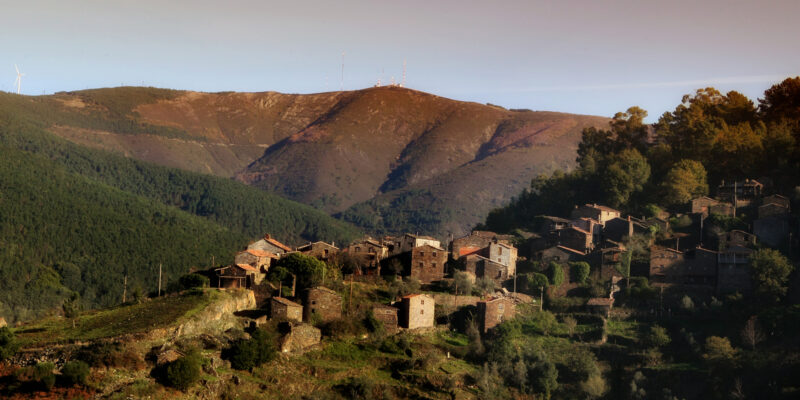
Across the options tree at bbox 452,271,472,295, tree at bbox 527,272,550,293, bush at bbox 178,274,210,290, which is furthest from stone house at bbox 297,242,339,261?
tree at bbox 527,272,550,293

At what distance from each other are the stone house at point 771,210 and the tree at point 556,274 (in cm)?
1495

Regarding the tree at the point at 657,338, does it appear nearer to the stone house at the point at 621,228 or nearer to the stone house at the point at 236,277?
the stone house at the point at 621,228

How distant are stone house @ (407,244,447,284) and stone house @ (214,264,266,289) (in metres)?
10.9

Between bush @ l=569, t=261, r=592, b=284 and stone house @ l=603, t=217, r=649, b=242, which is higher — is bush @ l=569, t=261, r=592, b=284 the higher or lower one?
the lower one

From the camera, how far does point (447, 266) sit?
70500 mm

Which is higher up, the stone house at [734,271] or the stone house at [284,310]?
the stone house at [734,271]

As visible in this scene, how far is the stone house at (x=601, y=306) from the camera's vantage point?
68875 millimetres

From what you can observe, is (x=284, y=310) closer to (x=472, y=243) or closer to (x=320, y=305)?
(x=320, y=305)

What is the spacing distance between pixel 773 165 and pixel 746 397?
96.6 ft

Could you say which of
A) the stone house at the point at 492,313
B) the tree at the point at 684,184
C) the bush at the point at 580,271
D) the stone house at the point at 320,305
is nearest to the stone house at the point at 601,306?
the bush at the point at 580,271

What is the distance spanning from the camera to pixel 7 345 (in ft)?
151

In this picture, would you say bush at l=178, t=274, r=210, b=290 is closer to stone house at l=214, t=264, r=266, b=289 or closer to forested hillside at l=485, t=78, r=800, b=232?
stone house at l=214, t=264, r=266, b=289

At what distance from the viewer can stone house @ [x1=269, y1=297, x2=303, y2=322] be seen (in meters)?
56.5

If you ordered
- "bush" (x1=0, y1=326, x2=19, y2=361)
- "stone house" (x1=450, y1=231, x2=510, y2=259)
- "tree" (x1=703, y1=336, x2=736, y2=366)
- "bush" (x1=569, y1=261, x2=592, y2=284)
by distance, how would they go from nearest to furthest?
1. "bush" (x1=0, y1=326, x2=19, y2=361)
2. "tree" (x1=703, y1=336, x2=736, y2=366)
3. "bush" (x1=569, y1=261, x2=592, y2=284)
4. "stone house" (x1=450, y1=231, x2=510, y2=259)
